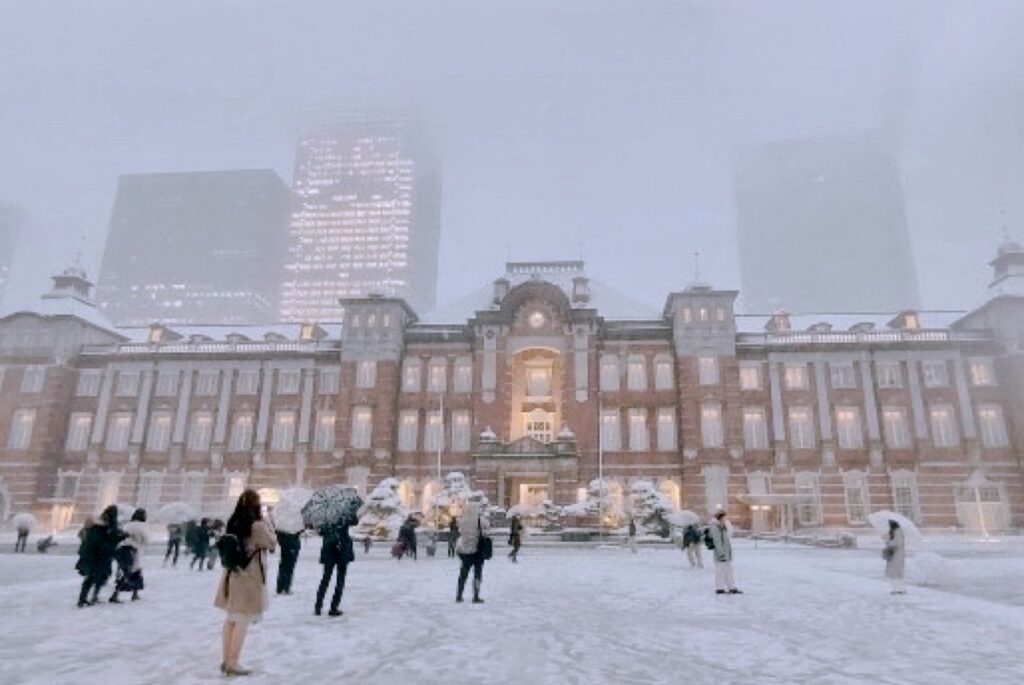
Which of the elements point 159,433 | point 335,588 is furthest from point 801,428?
point 159,433

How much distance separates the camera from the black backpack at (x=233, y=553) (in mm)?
6227

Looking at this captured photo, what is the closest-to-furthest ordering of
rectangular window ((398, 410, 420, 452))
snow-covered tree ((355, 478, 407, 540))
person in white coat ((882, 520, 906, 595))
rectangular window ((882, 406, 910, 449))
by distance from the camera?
person in white coat ((882, 520, 906, 595)), snow-covered tree ((355, 478, 407, 540)), rectangular window ((882, 406, 910, 449)), rectangular window ((398, 410, 420, 452))

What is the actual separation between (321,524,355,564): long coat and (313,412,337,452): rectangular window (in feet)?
114

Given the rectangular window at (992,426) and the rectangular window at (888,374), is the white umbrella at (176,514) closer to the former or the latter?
the rectangular window at (888,374)

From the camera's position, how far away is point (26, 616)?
370 inches

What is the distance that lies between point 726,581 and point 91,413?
4648cm

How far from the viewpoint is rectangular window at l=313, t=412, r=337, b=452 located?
43.3 metres

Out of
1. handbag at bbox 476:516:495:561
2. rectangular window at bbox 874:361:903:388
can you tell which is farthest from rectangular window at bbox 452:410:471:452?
handbag at bbox 476:516:495:561

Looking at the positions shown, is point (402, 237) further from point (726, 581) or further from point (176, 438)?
point (726, 581)

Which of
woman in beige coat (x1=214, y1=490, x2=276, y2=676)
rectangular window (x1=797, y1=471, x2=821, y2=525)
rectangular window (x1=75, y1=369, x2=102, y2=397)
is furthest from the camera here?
rectangular window (x1=75, y1=369, x2=102, y2=397)

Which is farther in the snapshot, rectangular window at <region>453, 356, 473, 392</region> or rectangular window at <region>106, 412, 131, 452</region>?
rectangular window at <region>106, 412, 131, 452</region>

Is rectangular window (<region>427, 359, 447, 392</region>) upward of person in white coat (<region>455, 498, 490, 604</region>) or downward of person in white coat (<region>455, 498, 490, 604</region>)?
upward

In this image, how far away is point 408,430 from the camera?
1700 inches

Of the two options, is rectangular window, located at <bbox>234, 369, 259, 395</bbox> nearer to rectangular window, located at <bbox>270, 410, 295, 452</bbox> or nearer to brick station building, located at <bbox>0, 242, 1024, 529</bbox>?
brick station building, located at <bbox>0, 242, 1024, 529</bbox>
